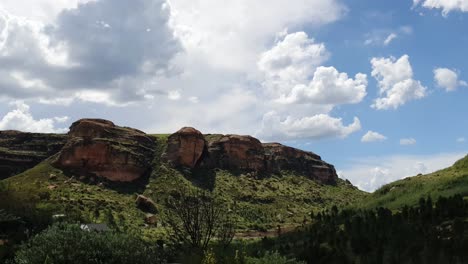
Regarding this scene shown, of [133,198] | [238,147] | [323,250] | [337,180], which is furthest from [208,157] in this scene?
[323,250]

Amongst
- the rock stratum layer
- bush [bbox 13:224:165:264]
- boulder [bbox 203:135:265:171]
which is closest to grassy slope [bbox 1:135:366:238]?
the rock stratum layer

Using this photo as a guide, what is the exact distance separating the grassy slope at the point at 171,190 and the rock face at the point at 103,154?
128 inches

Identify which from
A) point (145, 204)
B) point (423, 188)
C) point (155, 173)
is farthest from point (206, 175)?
point (423, 188)

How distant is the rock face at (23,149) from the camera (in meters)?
114

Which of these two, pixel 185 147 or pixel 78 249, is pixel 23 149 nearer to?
pixel 185 147

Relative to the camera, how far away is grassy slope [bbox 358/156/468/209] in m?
34.1

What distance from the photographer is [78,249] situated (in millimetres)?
14844

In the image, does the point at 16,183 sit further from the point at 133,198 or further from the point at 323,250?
the point at 323,250

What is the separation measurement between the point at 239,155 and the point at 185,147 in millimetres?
16203

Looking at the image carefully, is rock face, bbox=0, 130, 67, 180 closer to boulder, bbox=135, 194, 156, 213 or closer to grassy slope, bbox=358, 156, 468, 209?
boulder, bbox=135, 194, 156, 213

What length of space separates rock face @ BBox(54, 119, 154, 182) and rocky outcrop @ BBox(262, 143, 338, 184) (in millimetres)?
36312

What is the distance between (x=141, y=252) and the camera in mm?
16078

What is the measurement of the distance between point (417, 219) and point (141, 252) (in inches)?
629

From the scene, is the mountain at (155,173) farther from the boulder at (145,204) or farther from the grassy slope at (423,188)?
the grassy slope at (423,188)
